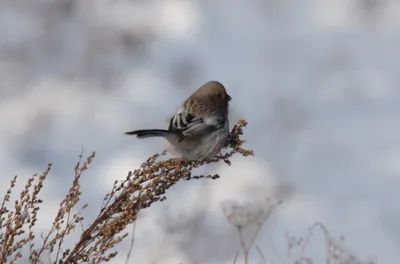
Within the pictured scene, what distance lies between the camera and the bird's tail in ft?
9.05

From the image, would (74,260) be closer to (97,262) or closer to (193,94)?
(97,262)

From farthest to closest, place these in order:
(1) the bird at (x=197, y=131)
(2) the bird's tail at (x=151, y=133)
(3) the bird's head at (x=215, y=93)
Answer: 1. (3) the bird's head at (x=215, y=93)
2. (1) the bird at (x=197, y=131)
3. (2) the bird's tail at (x=151, y=133)

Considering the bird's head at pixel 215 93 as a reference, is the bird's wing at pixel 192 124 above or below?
below

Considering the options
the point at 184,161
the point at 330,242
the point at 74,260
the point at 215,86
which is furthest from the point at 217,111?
the point at 74,260

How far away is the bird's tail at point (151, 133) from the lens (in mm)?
2760

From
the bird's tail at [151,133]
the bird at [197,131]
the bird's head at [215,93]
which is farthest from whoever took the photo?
the bird's head at [215,93]

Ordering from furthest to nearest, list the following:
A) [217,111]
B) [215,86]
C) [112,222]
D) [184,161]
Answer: [215,86], [217,111], [184,161], [112,222]

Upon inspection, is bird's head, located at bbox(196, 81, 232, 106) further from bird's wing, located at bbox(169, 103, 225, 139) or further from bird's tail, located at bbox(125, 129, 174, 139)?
bird's tail, located at bbox(125, 129, 174, 139)

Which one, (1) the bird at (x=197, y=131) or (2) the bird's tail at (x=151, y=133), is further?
(1) the bird at (x=197, y=131)

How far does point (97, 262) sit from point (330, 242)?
1031mm

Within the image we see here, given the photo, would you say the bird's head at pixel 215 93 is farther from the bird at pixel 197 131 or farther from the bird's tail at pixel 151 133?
the bird's tail at pixel 151 133

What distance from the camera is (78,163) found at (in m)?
2.45

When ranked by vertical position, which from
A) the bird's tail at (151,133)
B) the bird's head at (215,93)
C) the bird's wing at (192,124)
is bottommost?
the bird's tail at (151,133)

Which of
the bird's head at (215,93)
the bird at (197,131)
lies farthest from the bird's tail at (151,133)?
the bird's head at (215,93)
